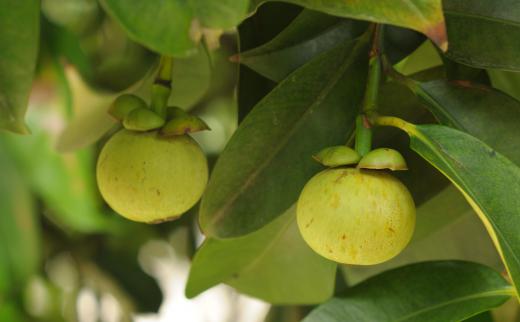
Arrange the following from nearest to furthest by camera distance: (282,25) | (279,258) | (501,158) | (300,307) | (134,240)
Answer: (501,158) → (282,25) → (279,258) → (300,307) → (134,240)

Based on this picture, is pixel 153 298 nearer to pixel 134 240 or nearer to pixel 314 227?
pixel 134 240

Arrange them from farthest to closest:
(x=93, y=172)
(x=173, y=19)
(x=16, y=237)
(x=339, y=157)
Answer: (x=93, y=172) → (x=16, y=237) → (x=339, y=157) → (x=173, y=19)

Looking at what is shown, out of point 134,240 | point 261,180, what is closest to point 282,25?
point 261,180

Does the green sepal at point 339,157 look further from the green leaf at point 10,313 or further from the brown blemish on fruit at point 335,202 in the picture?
the green leaf at point 10,313

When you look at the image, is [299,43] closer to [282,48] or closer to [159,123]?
[282,48]

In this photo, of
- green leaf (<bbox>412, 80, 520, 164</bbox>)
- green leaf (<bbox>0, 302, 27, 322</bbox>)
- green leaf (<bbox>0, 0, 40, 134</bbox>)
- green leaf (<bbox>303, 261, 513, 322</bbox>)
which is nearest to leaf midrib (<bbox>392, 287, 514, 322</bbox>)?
green leaf (<bbox>303, 261, 513, 322</bbox>)

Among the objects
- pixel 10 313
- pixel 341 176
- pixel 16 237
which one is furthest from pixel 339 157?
pixel 10 313

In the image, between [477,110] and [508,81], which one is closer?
[477,110]
